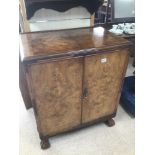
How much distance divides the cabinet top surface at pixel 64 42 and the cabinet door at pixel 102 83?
10 cm

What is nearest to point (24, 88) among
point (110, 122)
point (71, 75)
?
point (71, 75)

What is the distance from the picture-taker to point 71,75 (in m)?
1.30

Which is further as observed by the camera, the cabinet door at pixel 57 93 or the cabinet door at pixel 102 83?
the cabinet door at pixel 102 83

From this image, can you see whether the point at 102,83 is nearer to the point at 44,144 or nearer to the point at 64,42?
the point at 64,42

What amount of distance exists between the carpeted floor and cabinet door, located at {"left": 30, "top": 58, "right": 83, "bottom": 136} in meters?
0.19

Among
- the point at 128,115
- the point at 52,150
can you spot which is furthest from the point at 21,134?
the point at 128,115

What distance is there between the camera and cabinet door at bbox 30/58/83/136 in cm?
121

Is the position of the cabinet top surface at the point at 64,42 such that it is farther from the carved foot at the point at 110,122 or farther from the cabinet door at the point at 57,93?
the carved foot at the point at 110,122

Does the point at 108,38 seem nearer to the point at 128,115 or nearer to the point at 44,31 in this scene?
the point at 44,31

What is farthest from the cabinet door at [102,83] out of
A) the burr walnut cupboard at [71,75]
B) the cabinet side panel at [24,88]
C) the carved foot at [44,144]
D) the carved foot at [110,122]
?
the cabinet side panel at [24,88]

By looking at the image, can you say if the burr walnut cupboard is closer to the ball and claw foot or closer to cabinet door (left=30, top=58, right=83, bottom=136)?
cabinet door (left=30, top=58, right=83, bottom=136)

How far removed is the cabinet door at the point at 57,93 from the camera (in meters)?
1.21
